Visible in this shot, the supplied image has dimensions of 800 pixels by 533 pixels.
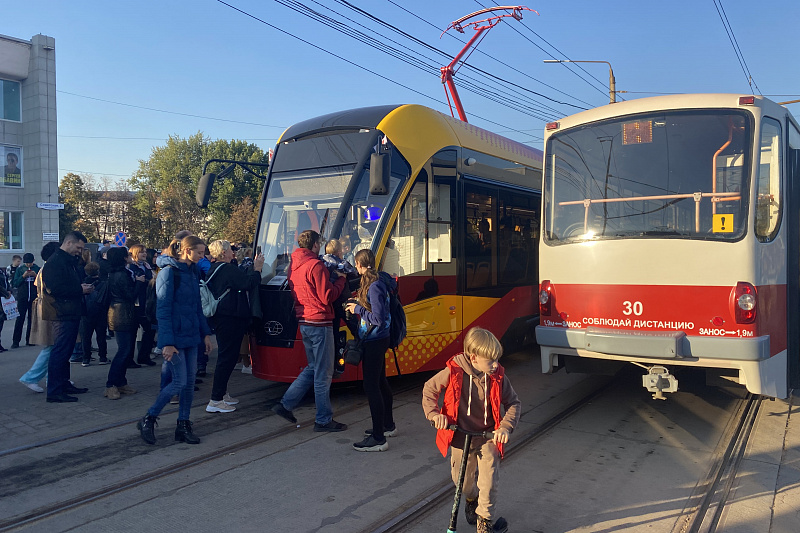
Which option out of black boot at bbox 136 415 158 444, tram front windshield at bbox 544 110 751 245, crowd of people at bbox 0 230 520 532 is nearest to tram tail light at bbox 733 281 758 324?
tram front windshield at bbox 544 110 751 245

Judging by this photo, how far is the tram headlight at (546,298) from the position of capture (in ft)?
21.9

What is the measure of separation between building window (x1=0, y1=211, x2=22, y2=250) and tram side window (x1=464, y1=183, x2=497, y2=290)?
29.7m

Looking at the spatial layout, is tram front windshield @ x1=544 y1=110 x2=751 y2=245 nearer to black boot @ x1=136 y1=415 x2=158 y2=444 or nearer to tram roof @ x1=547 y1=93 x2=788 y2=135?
tram roof @ x1=547 y1=93 x2=788 y2=135

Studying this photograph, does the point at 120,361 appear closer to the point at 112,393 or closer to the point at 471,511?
the point at 112,393

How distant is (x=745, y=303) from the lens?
5465 mm

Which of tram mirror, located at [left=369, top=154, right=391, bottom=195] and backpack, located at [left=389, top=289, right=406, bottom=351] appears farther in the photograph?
tram mirror, located at [left=369, top=154, right=391, bottom=195]

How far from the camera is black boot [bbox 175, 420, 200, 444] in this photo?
5645 millimetres

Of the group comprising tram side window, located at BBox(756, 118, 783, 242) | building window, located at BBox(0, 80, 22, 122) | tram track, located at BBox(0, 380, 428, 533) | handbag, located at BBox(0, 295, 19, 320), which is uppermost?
building window, located at BBox(0, 80, 22, 122)

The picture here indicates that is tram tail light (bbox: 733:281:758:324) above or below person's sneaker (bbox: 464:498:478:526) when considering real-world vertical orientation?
above

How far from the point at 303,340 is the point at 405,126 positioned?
2.93m

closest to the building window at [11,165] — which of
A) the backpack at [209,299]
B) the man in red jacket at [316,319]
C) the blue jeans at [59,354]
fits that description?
the blue jeans at [59,354]

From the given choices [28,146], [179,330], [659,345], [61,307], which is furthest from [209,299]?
[28,146]

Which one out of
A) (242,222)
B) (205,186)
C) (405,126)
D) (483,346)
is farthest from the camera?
(242,222)

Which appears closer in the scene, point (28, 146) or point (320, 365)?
point (320, 365)
